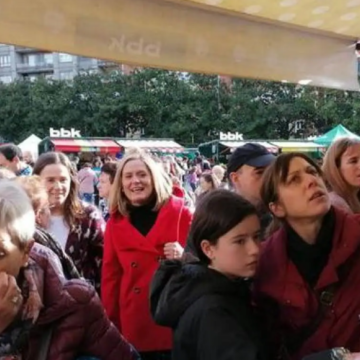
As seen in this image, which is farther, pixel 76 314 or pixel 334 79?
pixel 334 79

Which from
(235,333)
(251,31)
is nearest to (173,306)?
(235,333)

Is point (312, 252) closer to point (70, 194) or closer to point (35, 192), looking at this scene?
point (35, 192)

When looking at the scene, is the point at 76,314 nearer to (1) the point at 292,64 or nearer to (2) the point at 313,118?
(1) the point at 292,64

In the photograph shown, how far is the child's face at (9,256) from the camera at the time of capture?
137 cm

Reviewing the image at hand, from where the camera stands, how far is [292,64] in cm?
345

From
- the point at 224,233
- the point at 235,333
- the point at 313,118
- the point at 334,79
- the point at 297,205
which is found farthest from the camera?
the point at 313,118

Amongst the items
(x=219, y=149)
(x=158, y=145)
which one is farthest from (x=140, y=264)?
(x=158, y=145)

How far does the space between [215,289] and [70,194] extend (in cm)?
204

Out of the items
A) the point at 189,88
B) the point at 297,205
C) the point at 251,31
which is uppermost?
the point at 189,88

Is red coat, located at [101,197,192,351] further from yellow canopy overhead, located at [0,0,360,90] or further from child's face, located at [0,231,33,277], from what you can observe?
child's face, located at [0,231,33,277]

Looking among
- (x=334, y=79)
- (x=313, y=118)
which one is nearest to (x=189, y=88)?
(x=313, y=118)

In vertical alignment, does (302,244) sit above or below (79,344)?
above

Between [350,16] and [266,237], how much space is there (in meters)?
1.91

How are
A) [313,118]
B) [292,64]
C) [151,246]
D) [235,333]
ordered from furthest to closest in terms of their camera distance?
[313,118] → [292,64] → [151,246] → [235,333]
